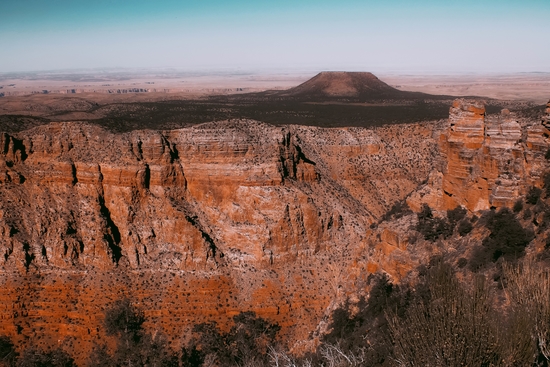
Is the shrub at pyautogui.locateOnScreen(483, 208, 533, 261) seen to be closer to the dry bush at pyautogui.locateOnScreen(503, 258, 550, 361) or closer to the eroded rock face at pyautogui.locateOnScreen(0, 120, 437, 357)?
the dry bush at pyautogui.locateOnScreen(503, 258, 550, 361)

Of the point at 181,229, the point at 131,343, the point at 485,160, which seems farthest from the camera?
the point at 181,229

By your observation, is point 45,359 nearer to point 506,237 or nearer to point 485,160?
point 506,237

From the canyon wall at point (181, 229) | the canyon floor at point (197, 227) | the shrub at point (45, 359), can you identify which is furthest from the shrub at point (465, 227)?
the shrub at point (45, 359)

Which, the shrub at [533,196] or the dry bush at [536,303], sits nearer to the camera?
the dry bush at [536,303]

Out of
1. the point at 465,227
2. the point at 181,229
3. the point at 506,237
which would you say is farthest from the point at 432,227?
the point at 181,229

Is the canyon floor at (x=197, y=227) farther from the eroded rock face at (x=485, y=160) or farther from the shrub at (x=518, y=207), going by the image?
the shrub at (x=518, y=207)

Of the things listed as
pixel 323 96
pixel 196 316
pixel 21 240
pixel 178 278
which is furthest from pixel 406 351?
pixel 323 96
